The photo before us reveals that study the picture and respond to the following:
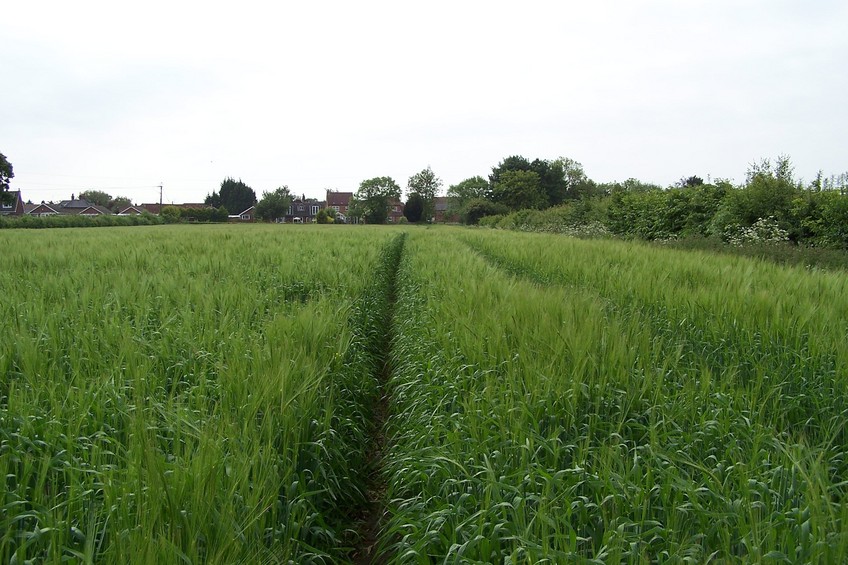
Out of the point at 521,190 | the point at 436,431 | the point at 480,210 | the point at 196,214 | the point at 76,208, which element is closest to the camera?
the point at 436,431

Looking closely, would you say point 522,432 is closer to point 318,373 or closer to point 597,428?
point 597,428

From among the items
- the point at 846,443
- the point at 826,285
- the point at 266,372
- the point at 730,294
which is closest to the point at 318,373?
the point at 266,372

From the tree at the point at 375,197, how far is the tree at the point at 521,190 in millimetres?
26511

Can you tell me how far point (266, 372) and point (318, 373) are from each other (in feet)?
1.34

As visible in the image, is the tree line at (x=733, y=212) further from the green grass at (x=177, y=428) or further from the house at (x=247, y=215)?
the house at (x=247, y=215)

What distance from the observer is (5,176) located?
46.8 m

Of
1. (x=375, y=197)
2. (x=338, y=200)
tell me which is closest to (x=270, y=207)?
(x=375, y=197)

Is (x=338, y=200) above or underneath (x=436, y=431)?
above

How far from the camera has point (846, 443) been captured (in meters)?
2.27

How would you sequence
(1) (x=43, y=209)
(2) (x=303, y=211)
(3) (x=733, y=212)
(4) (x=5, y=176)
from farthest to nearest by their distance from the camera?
(2) (x=303, y=211) < (1) (x=43, y=209) < (4) (x=5, y=176) < (3) (x=733, y=212)

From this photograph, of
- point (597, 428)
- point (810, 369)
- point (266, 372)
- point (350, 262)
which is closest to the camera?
point (597, 428)

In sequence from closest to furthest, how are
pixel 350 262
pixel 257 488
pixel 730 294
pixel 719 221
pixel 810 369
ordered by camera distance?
1. pixel 257 488
2. pixel 810 369
3. pixel 730 294
4. pixel 350 262
5. pixel 719 221

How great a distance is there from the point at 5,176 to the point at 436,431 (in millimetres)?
61592

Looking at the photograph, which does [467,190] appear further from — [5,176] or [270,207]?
[5,176]
